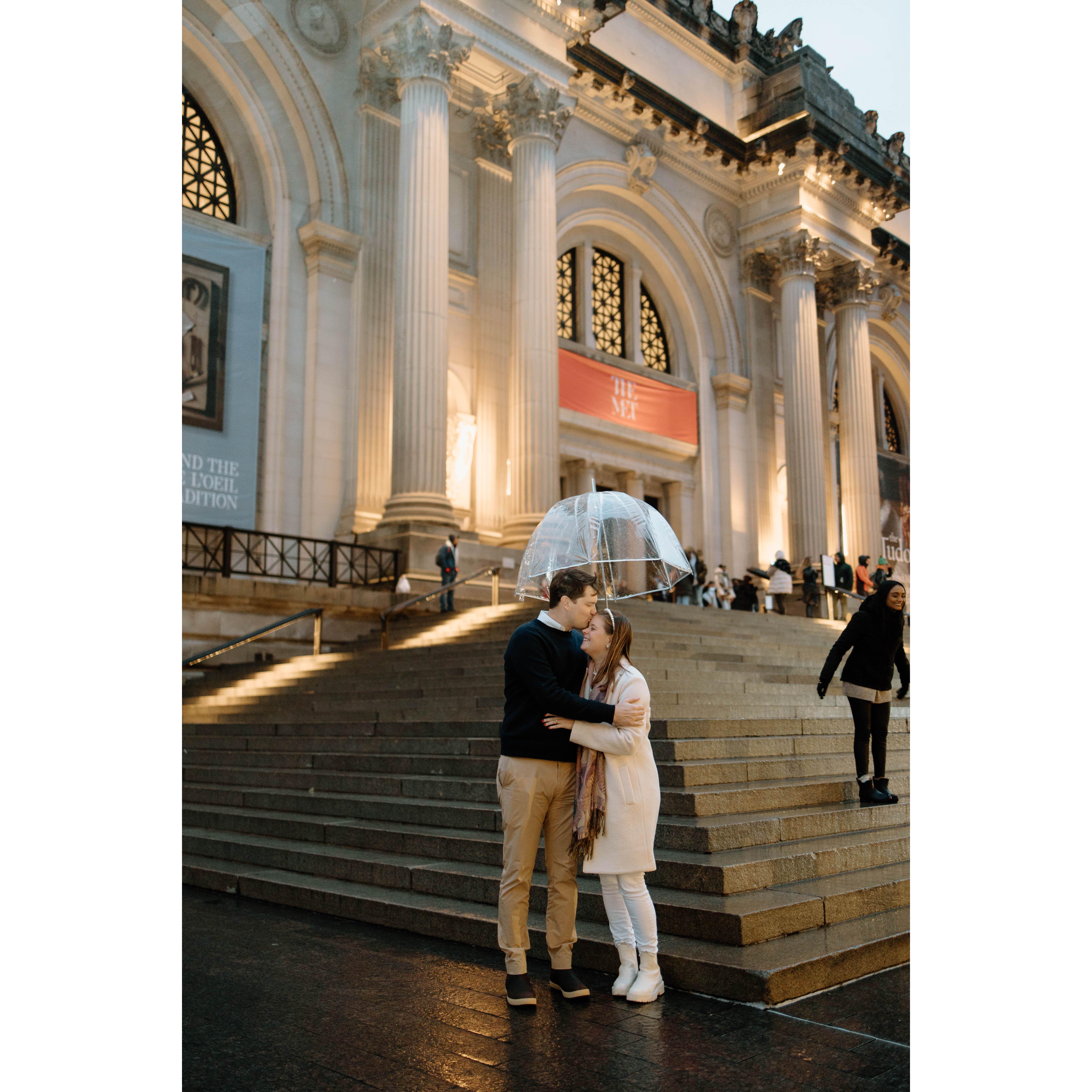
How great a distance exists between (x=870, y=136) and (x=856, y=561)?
11.3 metres

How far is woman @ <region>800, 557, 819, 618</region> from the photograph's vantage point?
65.3ft

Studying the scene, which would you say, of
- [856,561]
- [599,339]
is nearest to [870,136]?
[599,339]

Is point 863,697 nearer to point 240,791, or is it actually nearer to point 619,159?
point 240,791

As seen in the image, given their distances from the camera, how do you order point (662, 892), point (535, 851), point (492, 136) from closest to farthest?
1. point (535, 851)
2. point (662, 892)
3. point (492, 136)

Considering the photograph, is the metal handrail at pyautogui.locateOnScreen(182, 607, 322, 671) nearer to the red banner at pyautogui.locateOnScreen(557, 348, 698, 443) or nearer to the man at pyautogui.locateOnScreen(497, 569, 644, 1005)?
the man at pyautogui.locateOnScreen(497, 569, 644, 1005)

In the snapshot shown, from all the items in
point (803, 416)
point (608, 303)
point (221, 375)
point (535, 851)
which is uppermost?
point (608, 303)

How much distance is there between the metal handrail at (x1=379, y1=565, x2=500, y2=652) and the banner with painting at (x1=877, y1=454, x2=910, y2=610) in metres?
15.1

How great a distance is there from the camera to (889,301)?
31.5 meters

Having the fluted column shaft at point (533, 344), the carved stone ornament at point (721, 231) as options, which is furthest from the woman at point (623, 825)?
the carved stone ornament at point (721, 231)

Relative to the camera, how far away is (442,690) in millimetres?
10898

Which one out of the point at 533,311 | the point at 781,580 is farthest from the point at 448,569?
the point at 781,580

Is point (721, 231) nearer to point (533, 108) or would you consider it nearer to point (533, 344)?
point (533, 108)

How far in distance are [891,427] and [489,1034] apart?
3567 cm

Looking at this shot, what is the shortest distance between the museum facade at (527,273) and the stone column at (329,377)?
0.05 metres
